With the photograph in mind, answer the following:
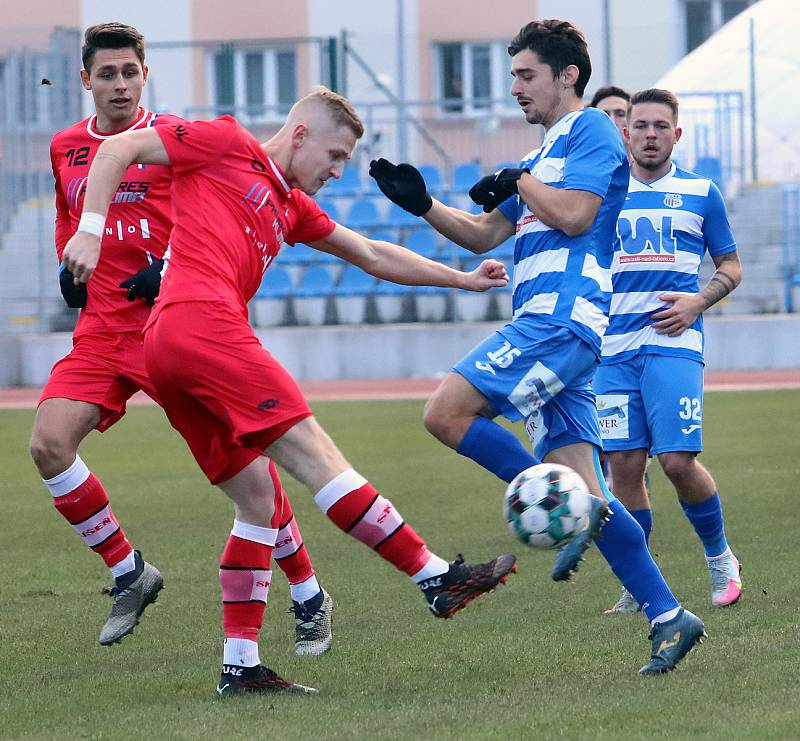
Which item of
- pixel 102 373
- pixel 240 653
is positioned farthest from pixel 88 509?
pixel 240 653

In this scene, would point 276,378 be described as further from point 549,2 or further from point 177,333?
point 549,2

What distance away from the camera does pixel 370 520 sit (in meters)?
4.55

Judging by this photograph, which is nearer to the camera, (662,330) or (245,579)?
(245,579)

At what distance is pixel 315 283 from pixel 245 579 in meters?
16.7

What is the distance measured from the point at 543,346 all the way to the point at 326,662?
142cm

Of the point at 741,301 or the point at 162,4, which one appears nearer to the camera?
the point at 741,301

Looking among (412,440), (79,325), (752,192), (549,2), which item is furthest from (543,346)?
(549,2)

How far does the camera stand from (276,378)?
4.57m

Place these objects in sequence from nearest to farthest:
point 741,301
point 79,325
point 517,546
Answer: point 79,325 < point 517,546 < point 741,301

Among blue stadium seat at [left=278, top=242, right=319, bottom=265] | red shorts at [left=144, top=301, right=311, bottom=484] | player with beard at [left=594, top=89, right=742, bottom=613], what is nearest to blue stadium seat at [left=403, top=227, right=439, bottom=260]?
blue stadium seat at [left=278, top=242, right=319, bottom=265]

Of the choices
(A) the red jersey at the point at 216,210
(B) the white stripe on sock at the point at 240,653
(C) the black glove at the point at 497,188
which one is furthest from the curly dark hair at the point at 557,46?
(B) the white stripe on sock at the point at 240,653

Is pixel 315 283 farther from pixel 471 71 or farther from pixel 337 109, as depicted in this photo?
pixel 337 109

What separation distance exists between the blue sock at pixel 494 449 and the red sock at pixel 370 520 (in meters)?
0.52

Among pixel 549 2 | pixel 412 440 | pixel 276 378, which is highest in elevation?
pixel 549 2
